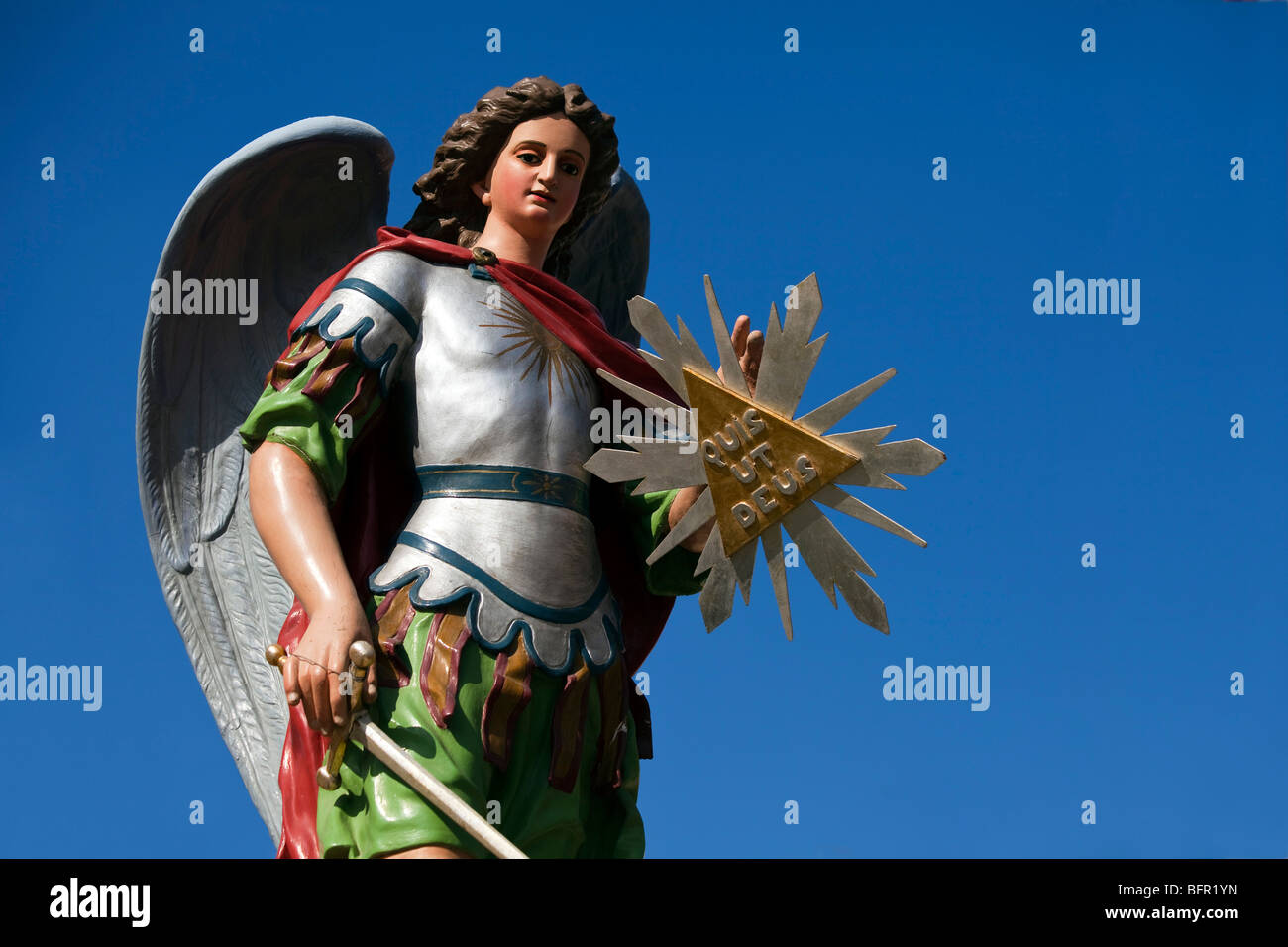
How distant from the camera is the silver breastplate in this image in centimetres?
506

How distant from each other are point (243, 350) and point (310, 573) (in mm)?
2050

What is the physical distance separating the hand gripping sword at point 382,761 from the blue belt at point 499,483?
24.1 inches

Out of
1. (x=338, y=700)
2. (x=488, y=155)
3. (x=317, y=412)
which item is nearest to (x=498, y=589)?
(x=338, y=700)

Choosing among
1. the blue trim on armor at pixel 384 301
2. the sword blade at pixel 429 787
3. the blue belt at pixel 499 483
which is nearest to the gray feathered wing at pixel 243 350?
the blue trim on armor at pixel 384 301

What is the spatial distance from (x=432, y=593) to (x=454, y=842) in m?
0.74

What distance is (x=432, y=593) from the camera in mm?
5027

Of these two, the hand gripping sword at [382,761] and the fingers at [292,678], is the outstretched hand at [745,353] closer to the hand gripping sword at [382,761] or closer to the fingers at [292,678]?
the hand gripping sword at [382,761]

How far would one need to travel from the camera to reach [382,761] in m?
4.82

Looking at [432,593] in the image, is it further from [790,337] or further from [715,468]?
[790,337]

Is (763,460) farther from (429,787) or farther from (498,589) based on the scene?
(429,787)

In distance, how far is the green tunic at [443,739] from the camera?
488 centimetres

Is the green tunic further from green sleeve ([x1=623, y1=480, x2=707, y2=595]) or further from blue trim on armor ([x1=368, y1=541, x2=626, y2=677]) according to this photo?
green sleeve ([x1=623, y1=480, x2=707, y2=595])

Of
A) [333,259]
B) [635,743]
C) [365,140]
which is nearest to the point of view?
[635,743]
